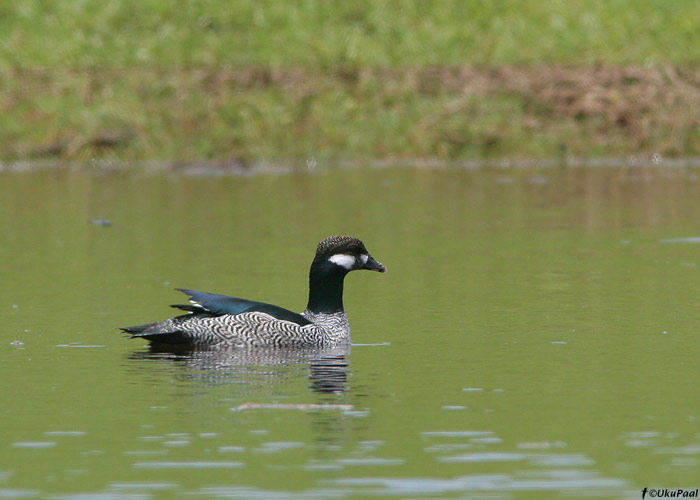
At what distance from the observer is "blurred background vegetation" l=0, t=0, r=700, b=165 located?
31609mm

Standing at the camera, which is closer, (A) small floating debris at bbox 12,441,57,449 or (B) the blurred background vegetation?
(A) small floating debris at bbox 12,441,57,449

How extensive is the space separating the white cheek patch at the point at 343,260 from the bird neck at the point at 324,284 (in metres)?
0.03

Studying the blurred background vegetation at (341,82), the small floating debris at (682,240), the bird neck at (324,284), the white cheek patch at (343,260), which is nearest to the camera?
the bird neck at (324,284)

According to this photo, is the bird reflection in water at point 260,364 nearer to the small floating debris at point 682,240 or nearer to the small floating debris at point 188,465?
the small floating debris at point 188,465

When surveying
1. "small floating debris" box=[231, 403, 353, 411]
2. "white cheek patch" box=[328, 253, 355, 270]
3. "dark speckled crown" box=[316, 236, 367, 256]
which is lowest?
"small floating debris" box=[231, 403, 353, 411]

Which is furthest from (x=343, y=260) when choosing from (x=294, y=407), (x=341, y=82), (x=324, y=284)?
(x=341, y=82)

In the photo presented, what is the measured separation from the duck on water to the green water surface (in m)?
0.19

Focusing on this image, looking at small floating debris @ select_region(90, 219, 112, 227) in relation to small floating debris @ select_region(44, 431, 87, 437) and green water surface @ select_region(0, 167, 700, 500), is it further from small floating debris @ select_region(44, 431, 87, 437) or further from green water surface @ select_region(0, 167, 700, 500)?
small floating debris @ select_region(44, 431, 87, 437)

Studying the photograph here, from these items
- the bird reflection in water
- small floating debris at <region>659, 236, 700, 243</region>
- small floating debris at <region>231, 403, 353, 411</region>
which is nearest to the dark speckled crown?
the bird reflection in water

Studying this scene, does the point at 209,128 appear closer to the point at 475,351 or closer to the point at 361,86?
the point at 361,86

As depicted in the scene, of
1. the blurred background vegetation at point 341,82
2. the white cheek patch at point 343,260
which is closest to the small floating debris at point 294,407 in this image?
the white cheek patch at point 343,260

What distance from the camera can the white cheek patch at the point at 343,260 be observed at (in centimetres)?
1252

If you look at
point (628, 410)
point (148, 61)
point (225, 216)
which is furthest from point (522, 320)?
point (148, 61)

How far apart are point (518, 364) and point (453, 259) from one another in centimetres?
666
